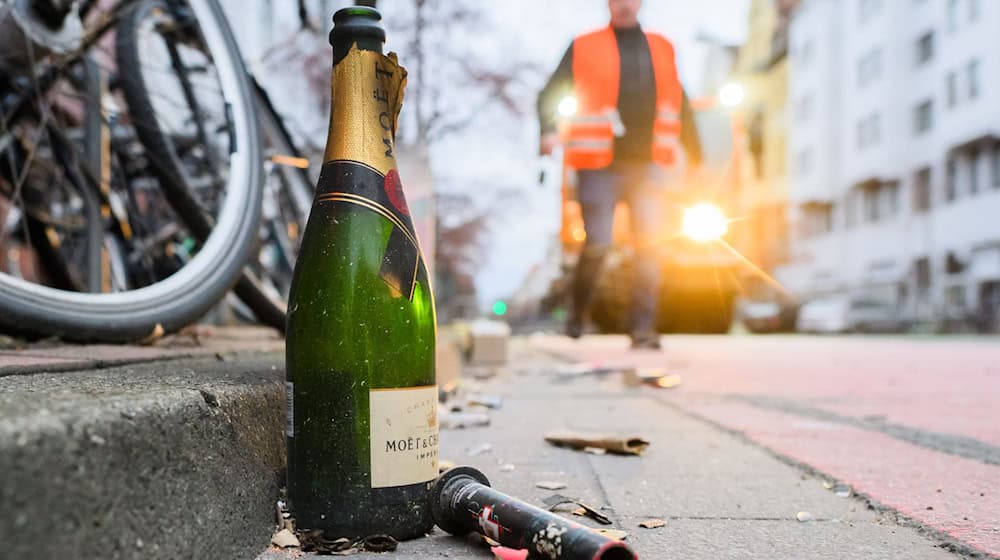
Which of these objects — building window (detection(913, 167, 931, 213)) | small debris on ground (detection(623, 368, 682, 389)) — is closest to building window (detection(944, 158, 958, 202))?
building window (detection(913, 167, 931, 213))

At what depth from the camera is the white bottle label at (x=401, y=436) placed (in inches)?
48.3

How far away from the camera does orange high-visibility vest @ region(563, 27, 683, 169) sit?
5.80 metres

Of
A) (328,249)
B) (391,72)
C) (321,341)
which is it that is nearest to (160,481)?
(321,341)

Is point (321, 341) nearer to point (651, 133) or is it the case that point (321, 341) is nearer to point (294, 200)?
point (294, 200)

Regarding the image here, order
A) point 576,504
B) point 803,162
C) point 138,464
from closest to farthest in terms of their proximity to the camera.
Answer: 1. point 138,464
2. point 576,504
3. point 803,162

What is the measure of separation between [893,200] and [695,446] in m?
29.9

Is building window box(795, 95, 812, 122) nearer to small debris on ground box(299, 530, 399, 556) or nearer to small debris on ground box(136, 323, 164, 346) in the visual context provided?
small debris on ground box(136, 323, 164, 346)

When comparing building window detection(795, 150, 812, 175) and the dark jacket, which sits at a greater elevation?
building window detection(795, 150, 812, 175)

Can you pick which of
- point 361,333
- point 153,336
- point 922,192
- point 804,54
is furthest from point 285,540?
point 804,54

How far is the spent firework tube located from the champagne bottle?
0.04 m

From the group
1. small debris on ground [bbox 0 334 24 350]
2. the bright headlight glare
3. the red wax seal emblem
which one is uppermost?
the bright headlight glare

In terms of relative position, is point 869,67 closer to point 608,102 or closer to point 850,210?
point 850,210

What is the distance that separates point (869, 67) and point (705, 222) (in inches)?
1000

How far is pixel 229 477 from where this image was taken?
1.14 m
